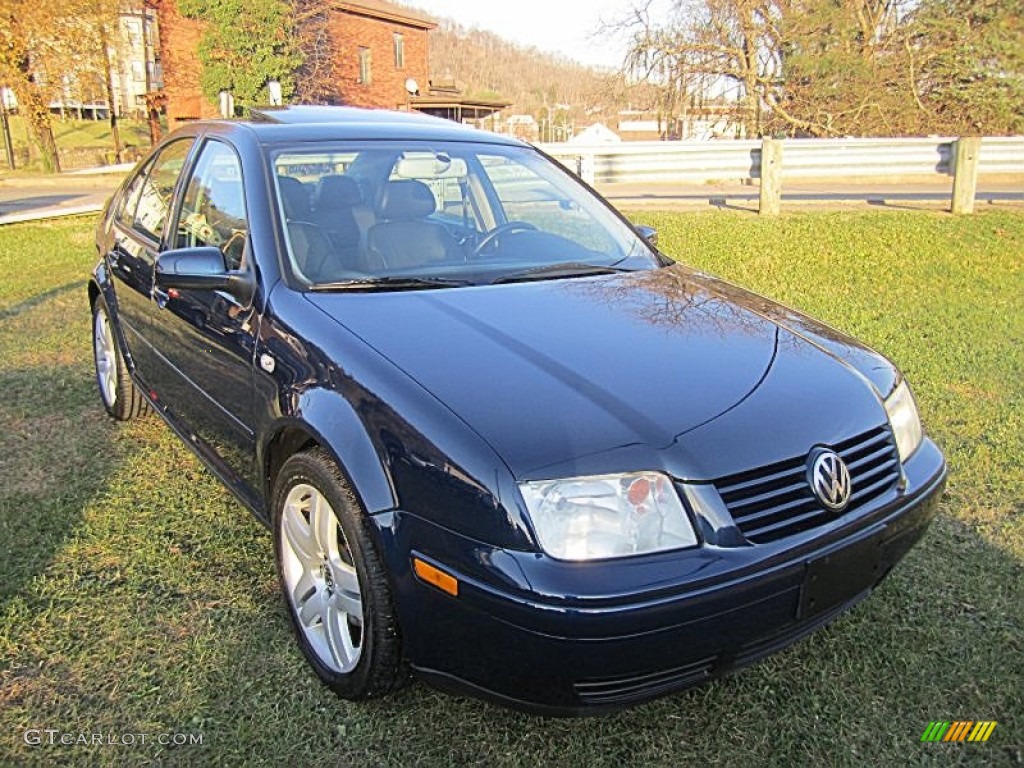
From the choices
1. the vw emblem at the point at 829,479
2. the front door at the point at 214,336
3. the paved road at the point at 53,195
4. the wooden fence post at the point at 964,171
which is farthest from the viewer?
the paved road at the point at 53,195

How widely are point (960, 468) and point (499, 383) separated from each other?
2747 millimetres

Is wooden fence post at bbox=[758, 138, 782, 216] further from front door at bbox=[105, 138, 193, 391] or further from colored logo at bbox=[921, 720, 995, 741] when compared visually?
colored logo at bbox=[921, 720, 995, 741]

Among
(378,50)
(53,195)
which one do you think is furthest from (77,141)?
(53,195)

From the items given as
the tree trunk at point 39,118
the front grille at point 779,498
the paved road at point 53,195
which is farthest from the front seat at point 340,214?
the tree trunk at point 39,118

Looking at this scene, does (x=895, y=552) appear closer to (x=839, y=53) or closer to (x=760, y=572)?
(x=760, y=572)

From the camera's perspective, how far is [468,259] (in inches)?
120

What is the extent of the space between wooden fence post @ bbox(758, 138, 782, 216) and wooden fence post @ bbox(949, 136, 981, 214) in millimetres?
1922

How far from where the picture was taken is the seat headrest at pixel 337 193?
3018 millimetres

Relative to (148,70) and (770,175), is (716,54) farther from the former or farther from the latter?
(148,70)

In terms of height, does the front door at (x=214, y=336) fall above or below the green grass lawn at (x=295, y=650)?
above

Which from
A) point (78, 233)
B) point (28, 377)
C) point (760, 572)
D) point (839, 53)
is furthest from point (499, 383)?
point (839, 53)

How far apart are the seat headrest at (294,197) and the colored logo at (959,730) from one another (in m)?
2.51

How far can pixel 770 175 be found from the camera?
9.32 meters

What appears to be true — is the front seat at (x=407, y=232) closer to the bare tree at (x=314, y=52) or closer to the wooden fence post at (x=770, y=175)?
the wooden fence post at (x=770, y=175)
